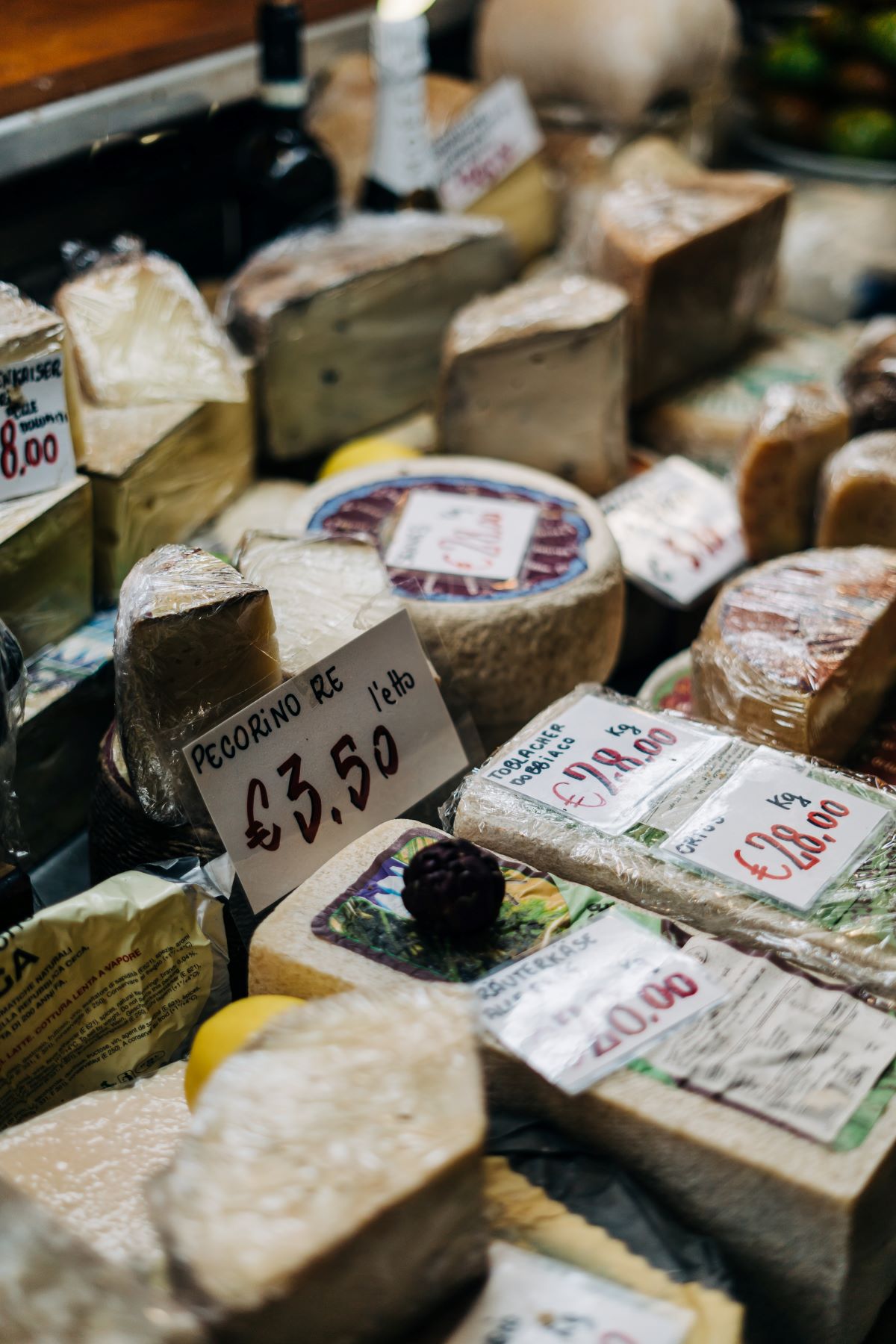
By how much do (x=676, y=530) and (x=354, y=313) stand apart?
2.16ft

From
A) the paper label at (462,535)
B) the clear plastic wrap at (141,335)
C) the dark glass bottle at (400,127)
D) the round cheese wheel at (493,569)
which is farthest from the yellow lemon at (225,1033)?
the dark glass bottle at (400,127)

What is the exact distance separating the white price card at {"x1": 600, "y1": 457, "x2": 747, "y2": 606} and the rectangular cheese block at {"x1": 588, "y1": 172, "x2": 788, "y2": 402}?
1.04ft

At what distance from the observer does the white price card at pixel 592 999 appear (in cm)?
98

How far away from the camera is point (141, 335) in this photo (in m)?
1.77

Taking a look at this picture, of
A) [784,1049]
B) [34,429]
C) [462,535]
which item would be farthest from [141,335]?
[784,1049]

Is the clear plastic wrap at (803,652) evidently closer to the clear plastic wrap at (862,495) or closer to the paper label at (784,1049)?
the clear plastic wrap at (862,495)

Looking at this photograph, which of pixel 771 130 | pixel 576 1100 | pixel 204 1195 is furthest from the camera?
pixel 771 130

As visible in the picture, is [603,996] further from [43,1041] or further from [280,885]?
[43,1041]

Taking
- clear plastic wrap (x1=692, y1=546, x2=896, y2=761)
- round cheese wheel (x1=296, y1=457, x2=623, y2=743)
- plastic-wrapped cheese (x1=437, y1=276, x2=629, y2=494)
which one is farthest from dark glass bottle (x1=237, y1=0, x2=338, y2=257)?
clear plastic wrap (x1=692, y1=546, x2=896, y2=761)

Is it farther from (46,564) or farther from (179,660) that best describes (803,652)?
(46,564)

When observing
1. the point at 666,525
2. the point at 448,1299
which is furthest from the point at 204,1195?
the point at 666,525

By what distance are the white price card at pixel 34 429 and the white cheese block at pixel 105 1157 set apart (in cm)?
75

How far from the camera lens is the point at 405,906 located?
1.13 m

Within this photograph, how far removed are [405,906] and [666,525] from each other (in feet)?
3.40
